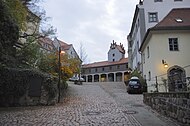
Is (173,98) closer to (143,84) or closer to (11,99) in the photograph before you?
(11,99)

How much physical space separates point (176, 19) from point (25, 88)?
1945 centimetres

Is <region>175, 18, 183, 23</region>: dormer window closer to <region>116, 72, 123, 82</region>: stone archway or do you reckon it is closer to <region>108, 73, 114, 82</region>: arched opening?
<region>116, 72, 123, 82</region>: stone archway

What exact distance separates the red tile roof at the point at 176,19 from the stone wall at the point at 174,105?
14215 millimetres

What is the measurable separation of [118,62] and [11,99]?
67.0 m

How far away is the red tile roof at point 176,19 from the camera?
1067 inches

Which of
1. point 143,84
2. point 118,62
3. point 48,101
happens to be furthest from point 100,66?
point 48,101

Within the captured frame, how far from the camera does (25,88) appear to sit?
59.6 feet

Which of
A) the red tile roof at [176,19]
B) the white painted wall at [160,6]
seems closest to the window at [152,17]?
the white painted wall at [160,6]

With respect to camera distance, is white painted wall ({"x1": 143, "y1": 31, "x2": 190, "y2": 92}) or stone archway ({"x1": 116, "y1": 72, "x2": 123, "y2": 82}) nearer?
white painted wall ({"x1": 143, "y1": 31, "x2": 190, "y2": 92})

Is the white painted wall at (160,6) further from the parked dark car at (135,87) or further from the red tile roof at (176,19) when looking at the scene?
the parked dark car at (135,87)

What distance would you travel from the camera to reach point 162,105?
12.8 metres

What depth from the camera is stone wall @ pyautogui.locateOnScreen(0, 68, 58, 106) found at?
17.7m

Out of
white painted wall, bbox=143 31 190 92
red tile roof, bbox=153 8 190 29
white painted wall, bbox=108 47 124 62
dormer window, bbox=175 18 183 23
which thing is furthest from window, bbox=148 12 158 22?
white painted wall, bbox=108 47 124 62

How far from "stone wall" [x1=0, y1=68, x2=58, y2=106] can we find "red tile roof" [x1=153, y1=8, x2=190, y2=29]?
530 inches
